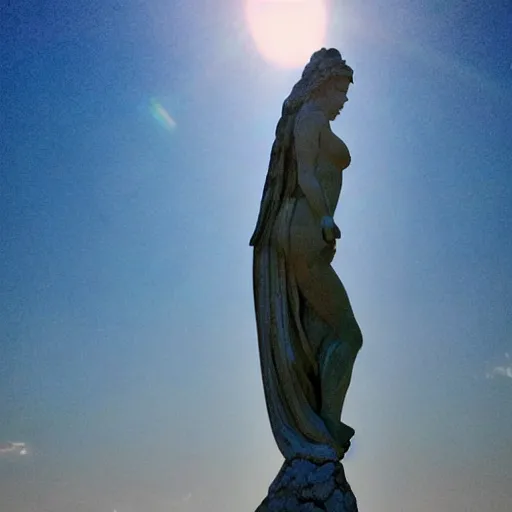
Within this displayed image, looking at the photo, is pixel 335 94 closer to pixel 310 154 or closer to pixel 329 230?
pixel 310 154

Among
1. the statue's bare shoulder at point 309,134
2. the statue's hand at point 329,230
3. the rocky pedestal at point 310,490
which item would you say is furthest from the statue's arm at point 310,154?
the rocky pedestal at point 310,490

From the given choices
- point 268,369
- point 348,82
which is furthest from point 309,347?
point 348,82

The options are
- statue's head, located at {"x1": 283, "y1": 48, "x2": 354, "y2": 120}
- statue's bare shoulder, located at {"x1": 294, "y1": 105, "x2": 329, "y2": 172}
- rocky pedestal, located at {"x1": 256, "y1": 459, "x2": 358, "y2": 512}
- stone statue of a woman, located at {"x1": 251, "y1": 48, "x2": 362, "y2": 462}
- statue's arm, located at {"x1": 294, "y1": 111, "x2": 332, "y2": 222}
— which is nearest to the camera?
rocky pedestal, located at {"x1": 256, "y1": 459, "x2": 358, "y2": 512}

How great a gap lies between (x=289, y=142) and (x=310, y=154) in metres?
0.48

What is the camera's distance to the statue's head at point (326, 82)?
35.4 feet

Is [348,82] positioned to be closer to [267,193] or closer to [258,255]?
[267,193]

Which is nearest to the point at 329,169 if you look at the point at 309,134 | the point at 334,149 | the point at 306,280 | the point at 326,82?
the point at 334,149

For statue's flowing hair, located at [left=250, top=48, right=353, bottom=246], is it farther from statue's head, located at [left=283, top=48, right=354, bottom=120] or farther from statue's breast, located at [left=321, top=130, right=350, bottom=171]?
statue's breast, located at [left=321, top=130, right=350, bottom=171]

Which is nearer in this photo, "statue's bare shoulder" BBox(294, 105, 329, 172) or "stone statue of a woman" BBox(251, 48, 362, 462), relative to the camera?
"stone statue of a woman" BBox(251, 48, 362, 462)

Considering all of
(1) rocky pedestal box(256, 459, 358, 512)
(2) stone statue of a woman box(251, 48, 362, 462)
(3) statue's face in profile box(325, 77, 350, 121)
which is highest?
(3) statue's face in profile box(325, 77, 350, 121)

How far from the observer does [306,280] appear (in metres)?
10.5

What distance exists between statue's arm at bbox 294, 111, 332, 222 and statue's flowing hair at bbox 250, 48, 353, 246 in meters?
0.26

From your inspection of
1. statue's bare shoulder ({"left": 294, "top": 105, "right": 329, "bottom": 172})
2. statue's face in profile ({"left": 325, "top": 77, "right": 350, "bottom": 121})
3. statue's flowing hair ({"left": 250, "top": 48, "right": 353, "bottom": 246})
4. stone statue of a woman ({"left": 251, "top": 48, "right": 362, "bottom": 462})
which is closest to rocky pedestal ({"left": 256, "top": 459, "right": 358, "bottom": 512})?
stone statue of a woman ({"left": 251, "top": 48, "right": 362, "bottom": 462})

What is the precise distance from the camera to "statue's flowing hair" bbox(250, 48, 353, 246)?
35.5 ft
